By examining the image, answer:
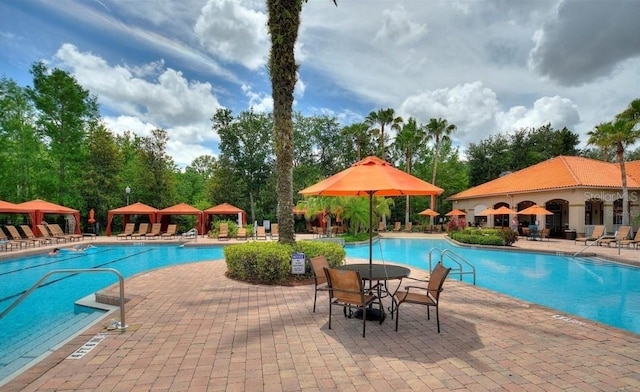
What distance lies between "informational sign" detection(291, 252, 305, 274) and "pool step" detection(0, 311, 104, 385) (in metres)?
3.85

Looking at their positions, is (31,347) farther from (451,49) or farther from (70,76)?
(70,76)

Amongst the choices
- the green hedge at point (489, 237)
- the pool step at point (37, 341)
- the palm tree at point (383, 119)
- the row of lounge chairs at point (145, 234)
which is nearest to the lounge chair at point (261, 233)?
the row of lounge chairs at point (145, 234)

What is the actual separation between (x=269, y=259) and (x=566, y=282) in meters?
8.93

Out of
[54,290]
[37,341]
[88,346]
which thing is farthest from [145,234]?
[88,346]

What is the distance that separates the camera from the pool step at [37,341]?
444 cm

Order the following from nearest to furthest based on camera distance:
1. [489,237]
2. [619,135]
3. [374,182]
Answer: [374,182] < [489,237] < [619,135]

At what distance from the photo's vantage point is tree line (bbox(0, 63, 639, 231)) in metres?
25.3

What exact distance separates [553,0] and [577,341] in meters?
11.1

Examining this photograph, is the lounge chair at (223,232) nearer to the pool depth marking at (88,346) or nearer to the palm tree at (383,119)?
the pool depth marking at (88,346)

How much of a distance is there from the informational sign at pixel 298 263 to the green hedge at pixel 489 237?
45.9 ft

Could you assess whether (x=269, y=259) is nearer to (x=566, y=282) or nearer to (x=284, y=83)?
(x=284, y=83)

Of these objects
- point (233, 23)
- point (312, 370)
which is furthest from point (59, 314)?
point (233, 23)

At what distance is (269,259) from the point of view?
7.90 m

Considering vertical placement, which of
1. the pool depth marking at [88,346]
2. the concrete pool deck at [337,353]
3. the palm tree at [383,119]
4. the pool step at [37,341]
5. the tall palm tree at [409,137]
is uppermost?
the palm tree at [383,119]
